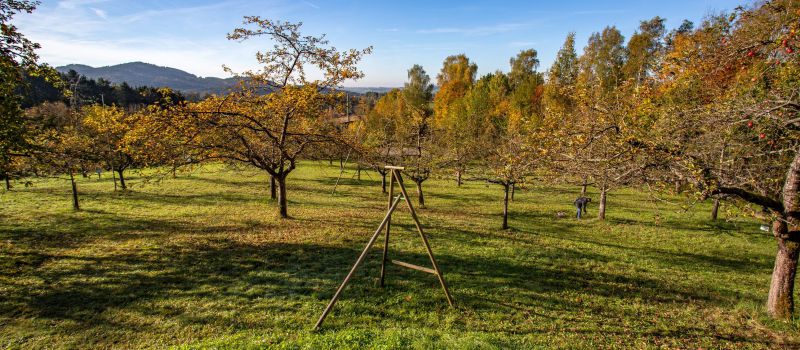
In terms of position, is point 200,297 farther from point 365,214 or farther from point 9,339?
point 365,214

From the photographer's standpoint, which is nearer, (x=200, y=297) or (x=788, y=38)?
(x=788, y=38)

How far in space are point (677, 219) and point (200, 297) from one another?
90.3 ft

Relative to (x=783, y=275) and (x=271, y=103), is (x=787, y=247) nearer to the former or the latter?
(x=783, y=275)

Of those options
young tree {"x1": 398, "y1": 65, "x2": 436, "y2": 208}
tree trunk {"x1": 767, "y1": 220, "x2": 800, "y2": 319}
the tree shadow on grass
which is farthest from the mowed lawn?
young tree {"x1": 398, "y1": 65, "x2": 436, "y2": 208}

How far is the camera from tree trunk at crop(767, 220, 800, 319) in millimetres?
9188

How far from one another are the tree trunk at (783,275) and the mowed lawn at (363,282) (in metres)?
0.50

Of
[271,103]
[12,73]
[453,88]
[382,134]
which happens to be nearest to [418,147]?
[382,134]

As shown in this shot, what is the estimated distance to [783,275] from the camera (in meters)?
9.45

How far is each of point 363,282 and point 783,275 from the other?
11.5 m

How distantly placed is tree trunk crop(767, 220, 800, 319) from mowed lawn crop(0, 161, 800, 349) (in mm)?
500

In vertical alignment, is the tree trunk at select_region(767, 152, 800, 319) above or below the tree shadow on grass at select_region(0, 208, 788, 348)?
above

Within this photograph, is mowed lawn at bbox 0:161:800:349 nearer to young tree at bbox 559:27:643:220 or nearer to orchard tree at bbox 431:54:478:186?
young tree at bbox 559:27:643:220

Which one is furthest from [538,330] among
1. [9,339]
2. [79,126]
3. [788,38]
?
[79,126]

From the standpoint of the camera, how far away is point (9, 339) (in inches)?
310
